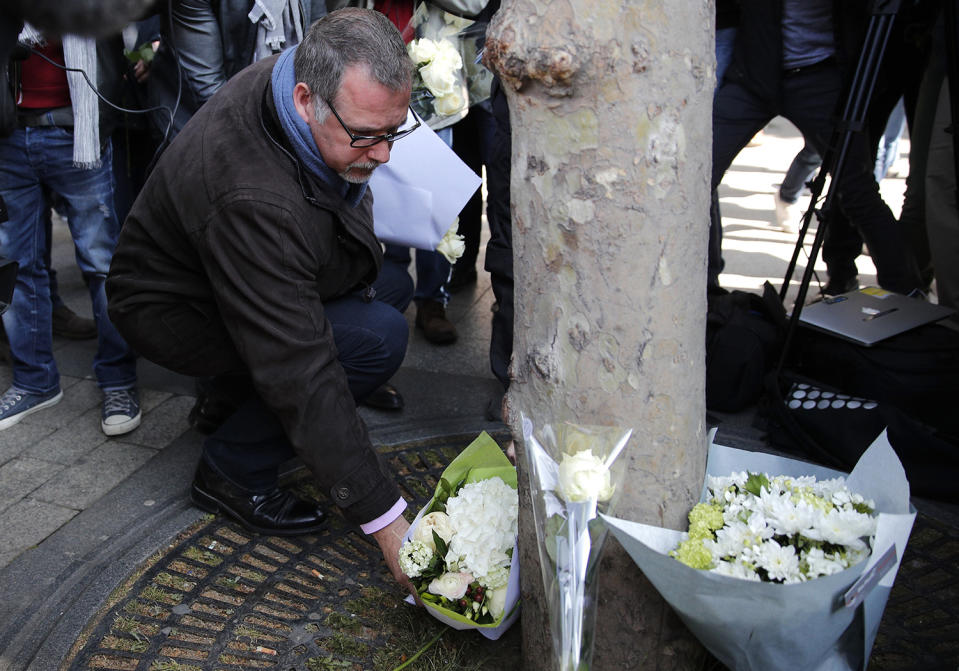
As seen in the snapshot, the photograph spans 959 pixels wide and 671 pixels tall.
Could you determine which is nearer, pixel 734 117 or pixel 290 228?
pixel 290 228

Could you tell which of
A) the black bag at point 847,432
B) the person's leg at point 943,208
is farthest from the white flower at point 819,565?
the person's leg at point 943,208

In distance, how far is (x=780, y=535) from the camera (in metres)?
1.73

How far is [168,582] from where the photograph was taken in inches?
91.4

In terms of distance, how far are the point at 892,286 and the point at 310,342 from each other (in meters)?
2.55

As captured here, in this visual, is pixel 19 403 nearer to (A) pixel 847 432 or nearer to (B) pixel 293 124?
(B) pixel 293 124

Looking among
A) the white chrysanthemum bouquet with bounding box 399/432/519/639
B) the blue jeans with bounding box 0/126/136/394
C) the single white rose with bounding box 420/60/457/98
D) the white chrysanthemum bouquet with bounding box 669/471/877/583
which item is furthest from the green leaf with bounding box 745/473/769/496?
the blue jeans with bounding box 0/126/136/394

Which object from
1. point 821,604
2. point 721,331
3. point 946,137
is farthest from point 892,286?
point 821,604

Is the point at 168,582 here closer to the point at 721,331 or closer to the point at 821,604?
the point at 821,604

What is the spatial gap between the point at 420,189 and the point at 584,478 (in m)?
1.48

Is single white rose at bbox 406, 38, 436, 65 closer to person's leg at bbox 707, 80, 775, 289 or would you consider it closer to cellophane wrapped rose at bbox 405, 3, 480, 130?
cellophane wrapped rose at bbox 405, 3, 480, 130

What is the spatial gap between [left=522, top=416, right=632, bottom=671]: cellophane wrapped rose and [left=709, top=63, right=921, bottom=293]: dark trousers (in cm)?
189

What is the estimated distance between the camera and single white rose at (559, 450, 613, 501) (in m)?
1.61

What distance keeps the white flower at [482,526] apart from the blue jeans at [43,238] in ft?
5.52

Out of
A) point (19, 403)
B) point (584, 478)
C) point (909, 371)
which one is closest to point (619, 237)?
point (584, 478)
